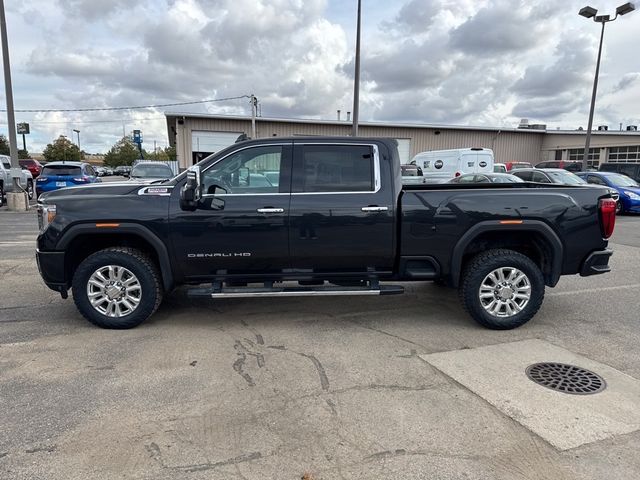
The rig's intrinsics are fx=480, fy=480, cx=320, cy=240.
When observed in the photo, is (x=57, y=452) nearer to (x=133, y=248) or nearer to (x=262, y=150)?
(x=133, y=248)

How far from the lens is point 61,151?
8406 cm

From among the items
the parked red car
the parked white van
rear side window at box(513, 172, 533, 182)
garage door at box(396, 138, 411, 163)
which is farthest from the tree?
rear side window at box(513, 172, 533, 182)

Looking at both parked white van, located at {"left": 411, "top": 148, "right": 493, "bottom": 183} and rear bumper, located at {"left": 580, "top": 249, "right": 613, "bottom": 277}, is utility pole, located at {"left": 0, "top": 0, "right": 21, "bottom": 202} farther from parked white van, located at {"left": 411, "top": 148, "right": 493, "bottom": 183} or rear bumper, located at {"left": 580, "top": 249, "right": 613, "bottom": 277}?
rear bumper, located at {"left": 580, "top": 249, "right": 613, "bottom": 277}

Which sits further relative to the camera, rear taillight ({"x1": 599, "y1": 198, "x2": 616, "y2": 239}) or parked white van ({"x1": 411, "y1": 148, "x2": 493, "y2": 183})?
parked white van ({"x1": 411, "y1": 148, "x2": 493, "y2": 183})

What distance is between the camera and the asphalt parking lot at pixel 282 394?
2.79 m

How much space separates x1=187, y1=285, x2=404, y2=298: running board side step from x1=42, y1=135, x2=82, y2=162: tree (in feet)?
288

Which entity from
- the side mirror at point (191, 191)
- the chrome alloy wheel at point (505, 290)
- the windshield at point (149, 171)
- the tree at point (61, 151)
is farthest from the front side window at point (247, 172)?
the tree at point (61, 151)

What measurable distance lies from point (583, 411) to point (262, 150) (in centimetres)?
358

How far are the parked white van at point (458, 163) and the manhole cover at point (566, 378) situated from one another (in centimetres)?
1704

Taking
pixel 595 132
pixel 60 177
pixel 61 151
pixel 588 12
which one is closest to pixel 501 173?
pixel 588 12

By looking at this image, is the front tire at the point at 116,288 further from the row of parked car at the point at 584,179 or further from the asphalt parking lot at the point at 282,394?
the row of parked car at the point at 584,179

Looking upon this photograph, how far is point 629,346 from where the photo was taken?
4.62 m

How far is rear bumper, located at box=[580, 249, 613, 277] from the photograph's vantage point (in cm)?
502

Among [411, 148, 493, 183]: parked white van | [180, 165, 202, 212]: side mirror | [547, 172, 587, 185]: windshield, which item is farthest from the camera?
[411, 148, 493, 183]: parked white van
